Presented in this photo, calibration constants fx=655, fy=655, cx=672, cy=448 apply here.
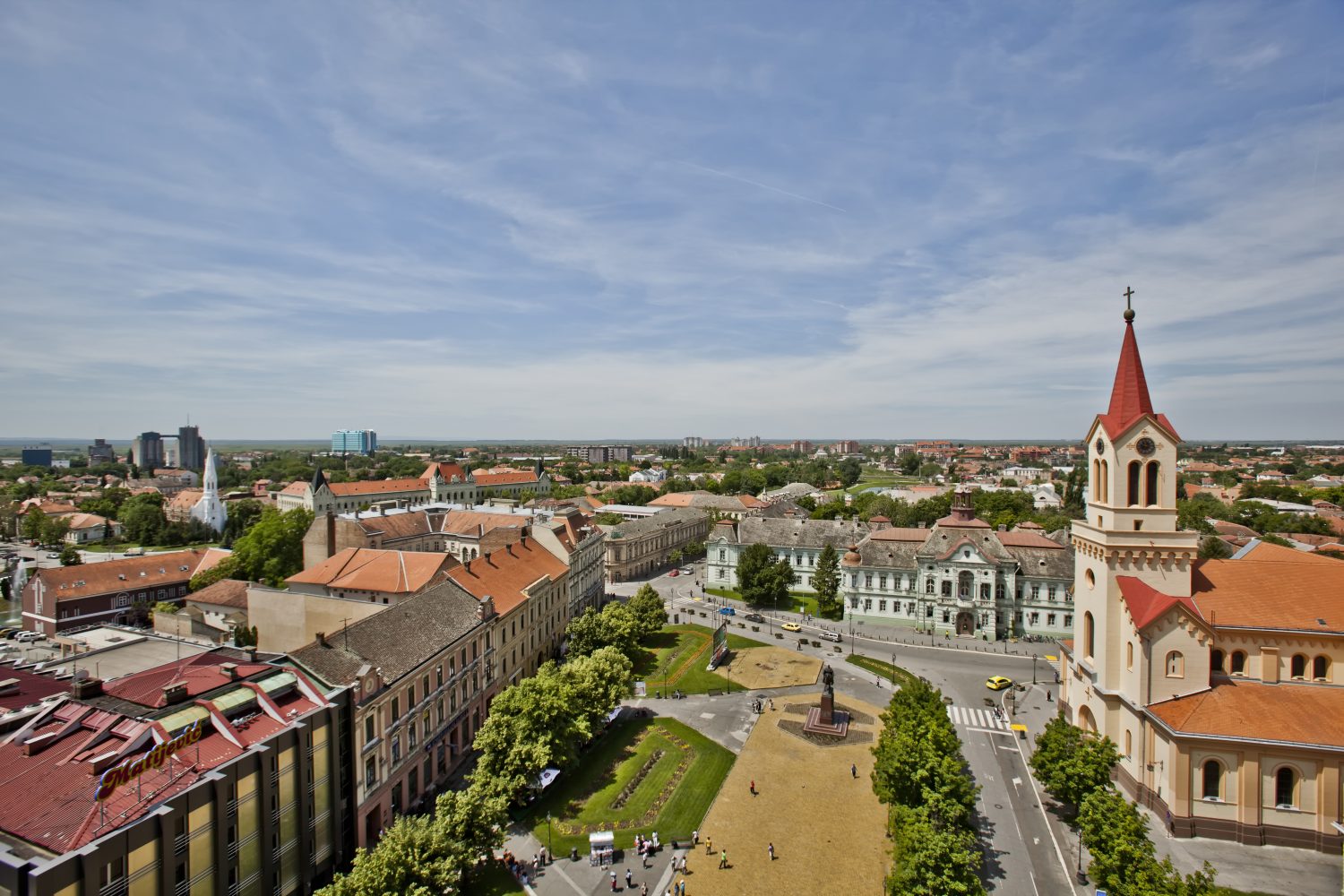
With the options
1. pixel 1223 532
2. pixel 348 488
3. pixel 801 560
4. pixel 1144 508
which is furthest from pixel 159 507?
pixel 1223 532

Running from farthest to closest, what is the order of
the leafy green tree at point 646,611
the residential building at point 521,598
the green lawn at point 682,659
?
the leafy green tree at point 646,611, the green lawn at point 682,659, the residential building at point 521,598

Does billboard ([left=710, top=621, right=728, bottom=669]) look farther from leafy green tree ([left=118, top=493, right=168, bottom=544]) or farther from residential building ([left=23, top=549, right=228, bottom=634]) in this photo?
leafy green tree ([left=118, top=493, right=168, bottom=544])

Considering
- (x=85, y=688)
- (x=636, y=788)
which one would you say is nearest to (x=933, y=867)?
(x=636, y=788)

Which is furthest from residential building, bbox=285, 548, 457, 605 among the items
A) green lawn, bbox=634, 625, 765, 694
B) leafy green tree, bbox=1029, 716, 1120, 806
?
leafy green tree, bbox=1029, 716, 1120, 806

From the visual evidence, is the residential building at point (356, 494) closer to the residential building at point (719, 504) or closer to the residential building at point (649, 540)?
the residential building at point (649, 540)

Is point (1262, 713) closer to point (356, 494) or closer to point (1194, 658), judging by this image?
point (1194, 658)

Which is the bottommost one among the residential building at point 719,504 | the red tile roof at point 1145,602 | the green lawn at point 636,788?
the green lawn at point 636,788

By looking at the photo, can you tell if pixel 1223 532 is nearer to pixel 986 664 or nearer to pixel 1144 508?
pixel 986 664

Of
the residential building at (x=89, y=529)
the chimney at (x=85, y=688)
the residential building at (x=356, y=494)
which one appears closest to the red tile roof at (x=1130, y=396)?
the chimney at (x=85, y=688)

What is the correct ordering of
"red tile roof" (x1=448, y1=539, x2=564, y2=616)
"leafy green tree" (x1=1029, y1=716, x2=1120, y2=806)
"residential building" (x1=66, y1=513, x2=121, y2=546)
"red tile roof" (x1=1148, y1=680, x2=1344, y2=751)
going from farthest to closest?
1. "residential building" (x1=66, y1=513, x2=121, y2=546)
2. "red tile roof" (x1=448, y1=539, x2=564, y2=616)
3. "leafy green tree" (x1=1029, y1=716, x2=1120, y2=806)
4. "red tile roof" (x1=1148, y1=680, x2=1344, y2=751)
